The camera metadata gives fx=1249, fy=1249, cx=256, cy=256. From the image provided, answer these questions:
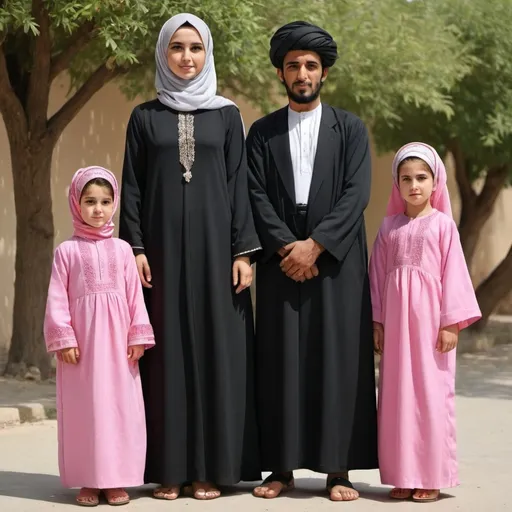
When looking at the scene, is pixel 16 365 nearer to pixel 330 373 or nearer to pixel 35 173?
pixel 35 173

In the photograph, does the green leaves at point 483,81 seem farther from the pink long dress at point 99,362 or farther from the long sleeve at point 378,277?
the pink long dress at point 99,362

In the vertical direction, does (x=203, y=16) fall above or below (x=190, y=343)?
above

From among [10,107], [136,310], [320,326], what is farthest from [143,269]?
[10,107]

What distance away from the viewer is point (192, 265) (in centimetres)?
543

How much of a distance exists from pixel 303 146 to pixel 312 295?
2.19ft

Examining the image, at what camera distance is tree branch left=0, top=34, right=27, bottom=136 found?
31.7 feet

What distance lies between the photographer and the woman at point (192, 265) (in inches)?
212

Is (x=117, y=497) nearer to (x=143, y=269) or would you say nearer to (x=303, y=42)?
(x=143, y=269)

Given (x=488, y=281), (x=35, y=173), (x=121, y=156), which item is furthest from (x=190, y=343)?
(x=488, y=281)

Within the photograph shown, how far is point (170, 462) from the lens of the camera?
534 cm

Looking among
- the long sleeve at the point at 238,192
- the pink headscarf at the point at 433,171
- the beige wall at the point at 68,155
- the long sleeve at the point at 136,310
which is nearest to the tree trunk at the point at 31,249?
the beige wall at the point at 68,155

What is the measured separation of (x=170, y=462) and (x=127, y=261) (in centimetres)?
88

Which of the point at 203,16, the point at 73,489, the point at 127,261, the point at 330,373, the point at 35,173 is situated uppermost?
the point at 203,16

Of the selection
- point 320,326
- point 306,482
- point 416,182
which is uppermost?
point 416,182
